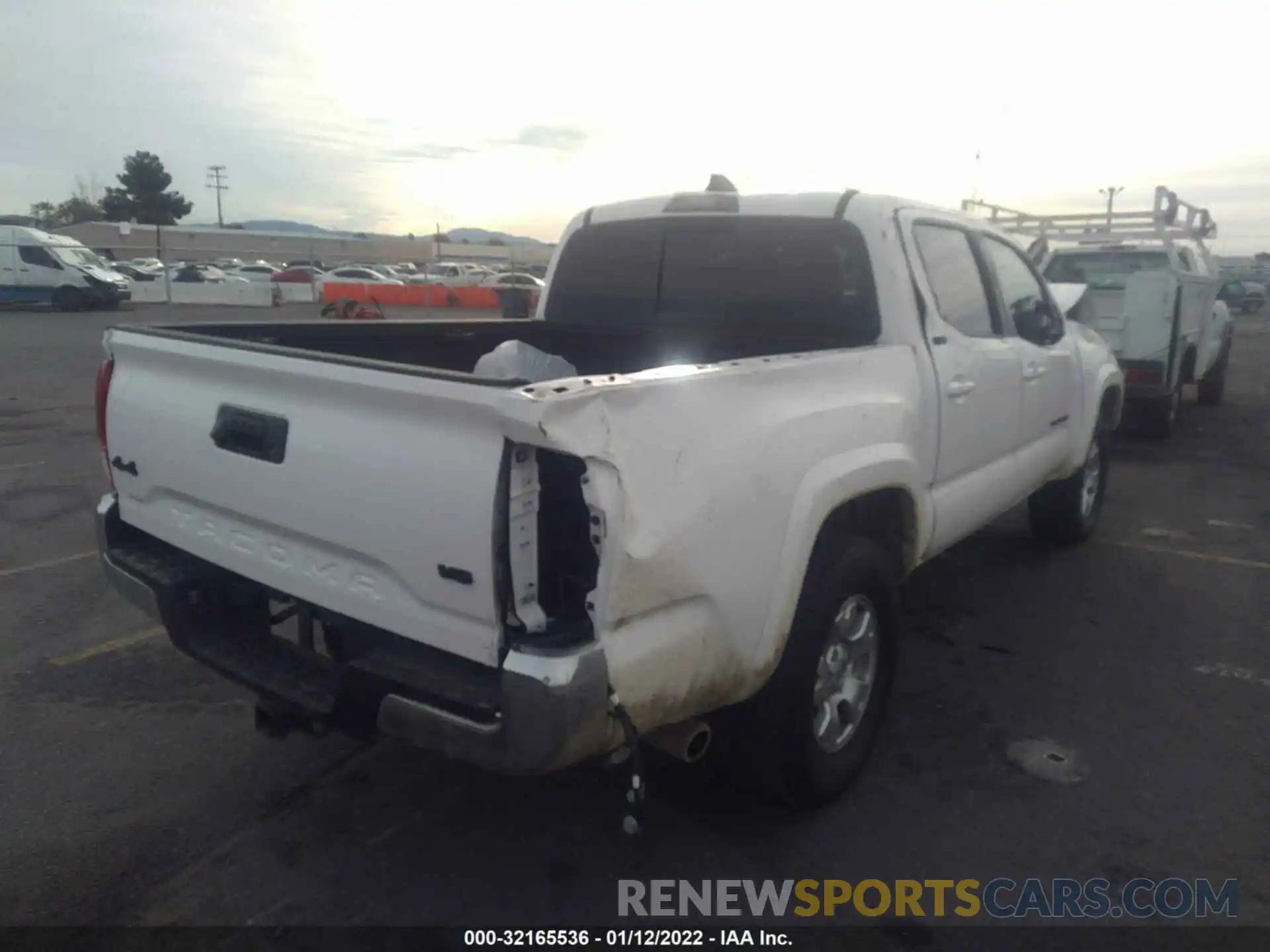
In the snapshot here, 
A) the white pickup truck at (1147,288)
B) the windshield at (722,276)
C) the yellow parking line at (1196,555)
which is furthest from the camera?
the white pickup truck at (1147,288)

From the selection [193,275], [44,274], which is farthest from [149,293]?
A: [44,274]

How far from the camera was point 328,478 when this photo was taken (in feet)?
8.43

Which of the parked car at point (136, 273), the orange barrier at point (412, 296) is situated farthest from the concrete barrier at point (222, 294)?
the parked car at point (136, 273)

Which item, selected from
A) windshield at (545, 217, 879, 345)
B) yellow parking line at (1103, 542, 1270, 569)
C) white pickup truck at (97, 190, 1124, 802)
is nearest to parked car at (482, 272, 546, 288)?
yellow parking line at (1103, 542, 1270, 569)

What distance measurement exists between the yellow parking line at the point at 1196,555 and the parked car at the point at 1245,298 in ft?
114

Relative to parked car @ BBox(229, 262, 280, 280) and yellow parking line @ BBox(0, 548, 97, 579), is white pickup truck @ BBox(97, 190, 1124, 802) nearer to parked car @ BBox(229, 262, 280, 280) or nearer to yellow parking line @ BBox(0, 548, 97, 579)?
yellow parking line @ BBox(0, 548, 97, 579)

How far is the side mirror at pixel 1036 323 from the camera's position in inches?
181

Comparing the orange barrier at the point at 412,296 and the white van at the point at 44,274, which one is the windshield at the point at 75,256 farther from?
the orange barrier at the point at 412,296

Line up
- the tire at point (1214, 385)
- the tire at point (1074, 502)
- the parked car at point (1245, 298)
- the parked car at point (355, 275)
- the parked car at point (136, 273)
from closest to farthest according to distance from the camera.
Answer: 1. the tire at point (1074, 502)
2. the tire at point (1214, 385)
3. the parked car at point (1245, 298)
4. the parked car at point (136, 273)
5. the parked car at point (355, 275)

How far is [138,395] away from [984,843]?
3136 mm

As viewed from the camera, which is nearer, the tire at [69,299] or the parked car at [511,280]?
the tire at [69,299]

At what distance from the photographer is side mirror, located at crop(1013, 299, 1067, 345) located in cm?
460

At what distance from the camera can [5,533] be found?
633 cm

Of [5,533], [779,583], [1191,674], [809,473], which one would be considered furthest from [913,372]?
[5,533]
